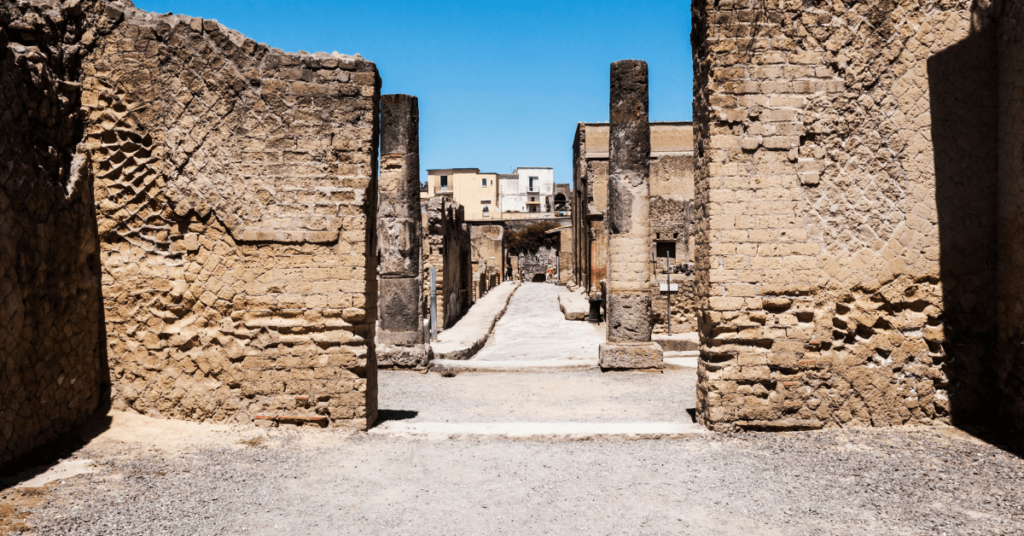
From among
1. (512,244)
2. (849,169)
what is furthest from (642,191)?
(512,244)

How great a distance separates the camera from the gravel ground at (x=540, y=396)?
6879 mm

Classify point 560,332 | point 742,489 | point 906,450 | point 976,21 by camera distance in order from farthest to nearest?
point 560,332
point 976,21
point 906,450
point 742,489

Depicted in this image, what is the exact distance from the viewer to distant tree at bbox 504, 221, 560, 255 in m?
47.2

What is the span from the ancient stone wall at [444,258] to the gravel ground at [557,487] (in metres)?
10.1

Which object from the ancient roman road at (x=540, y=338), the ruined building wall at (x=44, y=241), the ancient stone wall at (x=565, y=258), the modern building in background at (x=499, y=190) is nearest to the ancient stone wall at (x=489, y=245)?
the ancient stone wall at (x=565, y=258)

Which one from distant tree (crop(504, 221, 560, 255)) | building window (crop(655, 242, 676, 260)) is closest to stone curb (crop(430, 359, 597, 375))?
building window (crop(655, 242, 676, 260))

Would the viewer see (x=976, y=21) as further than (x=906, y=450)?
Yes

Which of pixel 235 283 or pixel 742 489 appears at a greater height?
pixel 235 283

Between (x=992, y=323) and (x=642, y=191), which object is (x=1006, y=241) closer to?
(x=992, y=323)

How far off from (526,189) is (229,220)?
69287mm

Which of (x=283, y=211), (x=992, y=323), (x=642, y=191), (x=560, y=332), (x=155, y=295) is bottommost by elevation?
(x=560, y=332)

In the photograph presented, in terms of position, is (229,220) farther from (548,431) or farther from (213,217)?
(548,431)

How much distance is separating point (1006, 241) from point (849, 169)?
1.28 metres

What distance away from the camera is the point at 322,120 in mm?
5641
